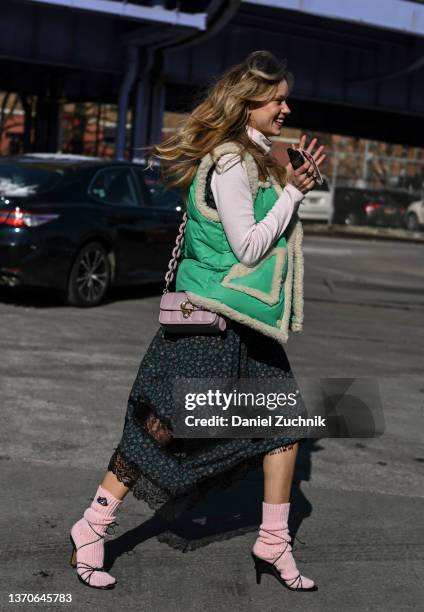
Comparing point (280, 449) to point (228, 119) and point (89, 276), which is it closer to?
point (228, 119)

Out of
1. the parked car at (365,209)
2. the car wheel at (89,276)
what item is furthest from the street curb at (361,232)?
the car wheel at (89,276)

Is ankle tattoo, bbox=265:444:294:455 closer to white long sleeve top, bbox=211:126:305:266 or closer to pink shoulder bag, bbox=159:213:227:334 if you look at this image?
pink shoulder bag, bbox=159:213:227:334

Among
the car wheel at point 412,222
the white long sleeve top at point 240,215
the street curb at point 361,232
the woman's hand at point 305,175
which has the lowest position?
the street curb at point 361,232

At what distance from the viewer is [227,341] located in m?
4.02

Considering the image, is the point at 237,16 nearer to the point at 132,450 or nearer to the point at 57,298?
the point at 57,298

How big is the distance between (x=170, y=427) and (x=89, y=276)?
8045 mm

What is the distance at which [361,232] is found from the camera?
41562 mm

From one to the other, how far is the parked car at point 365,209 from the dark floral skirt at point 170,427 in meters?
41.5

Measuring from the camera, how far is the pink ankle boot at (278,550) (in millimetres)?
4098

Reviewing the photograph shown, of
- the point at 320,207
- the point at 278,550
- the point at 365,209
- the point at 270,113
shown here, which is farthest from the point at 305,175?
the point at 365,209

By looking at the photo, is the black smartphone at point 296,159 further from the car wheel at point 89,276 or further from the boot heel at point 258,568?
the car wheel at point 89,276

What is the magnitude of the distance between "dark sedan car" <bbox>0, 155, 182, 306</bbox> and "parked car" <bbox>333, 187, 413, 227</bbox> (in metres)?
32.7

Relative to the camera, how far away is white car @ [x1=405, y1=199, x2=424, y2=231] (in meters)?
44.5

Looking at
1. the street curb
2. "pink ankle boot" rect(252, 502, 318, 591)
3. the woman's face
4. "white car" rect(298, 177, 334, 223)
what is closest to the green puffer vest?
the woman's face
